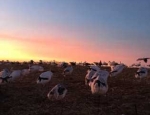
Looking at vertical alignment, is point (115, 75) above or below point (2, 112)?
above

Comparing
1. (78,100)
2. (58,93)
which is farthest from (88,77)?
(58,93)

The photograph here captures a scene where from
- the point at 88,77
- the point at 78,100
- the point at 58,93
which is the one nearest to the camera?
the point at 58,93

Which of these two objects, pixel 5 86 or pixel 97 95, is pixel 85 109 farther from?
pixel 5 86

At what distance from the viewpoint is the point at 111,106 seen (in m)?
19.9

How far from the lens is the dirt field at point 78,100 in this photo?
19422mm

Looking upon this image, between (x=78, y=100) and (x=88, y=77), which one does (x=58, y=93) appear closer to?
(x=78, y=100)

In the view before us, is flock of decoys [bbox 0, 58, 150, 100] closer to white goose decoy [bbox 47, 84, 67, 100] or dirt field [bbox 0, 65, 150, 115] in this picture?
white goose decoy [bbox 47, 84, 67, 100]

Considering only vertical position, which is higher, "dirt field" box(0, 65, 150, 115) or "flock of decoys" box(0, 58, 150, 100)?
"flock of decoys" box(0, 58, 150, 100)

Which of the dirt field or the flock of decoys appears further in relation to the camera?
the flock of decoys

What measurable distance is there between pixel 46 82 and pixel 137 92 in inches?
249

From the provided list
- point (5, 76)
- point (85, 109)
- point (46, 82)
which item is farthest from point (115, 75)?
point (85, 109)

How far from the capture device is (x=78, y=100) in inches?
840

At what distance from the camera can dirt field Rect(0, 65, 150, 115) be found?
19.4 m

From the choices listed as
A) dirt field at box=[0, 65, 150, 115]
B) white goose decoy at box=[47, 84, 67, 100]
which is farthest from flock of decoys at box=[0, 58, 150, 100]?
dirt field at box=[0, 65, 150, 115]
